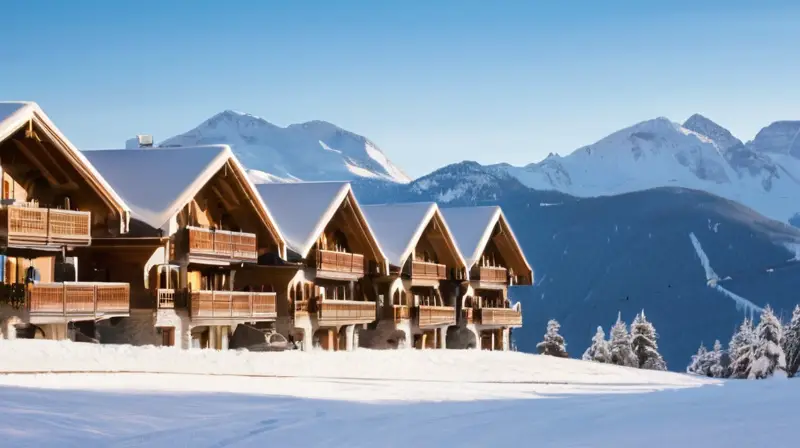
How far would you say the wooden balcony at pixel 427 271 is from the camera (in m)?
63.1

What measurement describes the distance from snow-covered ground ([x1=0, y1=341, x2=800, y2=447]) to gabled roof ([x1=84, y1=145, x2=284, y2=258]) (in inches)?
247

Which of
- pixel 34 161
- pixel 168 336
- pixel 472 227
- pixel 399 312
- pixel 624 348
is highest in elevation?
pixel 34 161

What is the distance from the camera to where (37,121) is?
36844 mm

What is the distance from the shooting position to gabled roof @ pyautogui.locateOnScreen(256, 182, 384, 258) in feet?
166

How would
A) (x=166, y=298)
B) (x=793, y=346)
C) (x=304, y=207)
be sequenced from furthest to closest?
(x=793, y=346)
(x=304, y=207)
(x=166, y=298)

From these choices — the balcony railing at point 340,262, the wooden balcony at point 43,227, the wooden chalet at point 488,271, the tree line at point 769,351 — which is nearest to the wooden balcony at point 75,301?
the wooden balcony at point 43,227

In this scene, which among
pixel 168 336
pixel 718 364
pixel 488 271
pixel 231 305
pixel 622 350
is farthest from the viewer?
pixel 718 364

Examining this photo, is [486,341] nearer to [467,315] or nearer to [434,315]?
[467,315]

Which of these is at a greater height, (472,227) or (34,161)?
(34,161)

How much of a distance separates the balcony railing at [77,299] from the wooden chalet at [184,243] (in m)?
2.54

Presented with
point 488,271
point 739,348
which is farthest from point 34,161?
point 739,348

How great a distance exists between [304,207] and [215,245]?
912 centimetres

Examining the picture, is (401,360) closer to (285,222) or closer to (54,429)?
(285,222)

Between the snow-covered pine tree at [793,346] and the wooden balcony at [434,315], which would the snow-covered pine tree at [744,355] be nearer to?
the snow-covered pine tree at [793,346]
